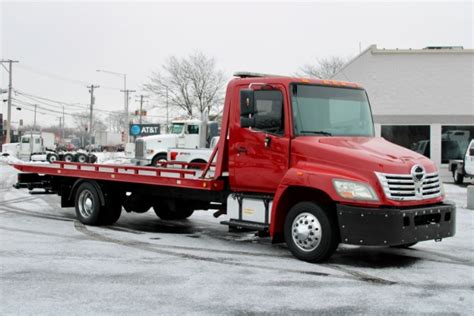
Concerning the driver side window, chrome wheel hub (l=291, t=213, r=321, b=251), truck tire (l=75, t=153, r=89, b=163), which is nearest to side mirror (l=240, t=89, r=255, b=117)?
the driver side window

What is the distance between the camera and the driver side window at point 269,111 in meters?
8.89

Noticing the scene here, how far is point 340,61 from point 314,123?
73017 millimetres

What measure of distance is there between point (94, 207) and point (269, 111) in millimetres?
4734

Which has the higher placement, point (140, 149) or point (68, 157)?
point (140, 149)

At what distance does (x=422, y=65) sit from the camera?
100ft

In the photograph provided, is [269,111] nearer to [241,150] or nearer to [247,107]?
[247,107]

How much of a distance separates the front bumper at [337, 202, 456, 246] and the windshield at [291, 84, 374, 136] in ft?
4.51

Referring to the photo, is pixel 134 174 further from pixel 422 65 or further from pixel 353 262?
pixel 422 65

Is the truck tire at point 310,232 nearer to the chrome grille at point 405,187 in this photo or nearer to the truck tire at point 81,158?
the chrome grille at point 405,187

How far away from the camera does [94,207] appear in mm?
12047

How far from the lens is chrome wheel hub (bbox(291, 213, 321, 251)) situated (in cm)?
841

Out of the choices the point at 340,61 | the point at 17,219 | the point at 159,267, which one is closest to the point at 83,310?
the point at 159,267

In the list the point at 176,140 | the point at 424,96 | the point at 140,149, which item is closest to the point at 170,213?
the point at 176,140

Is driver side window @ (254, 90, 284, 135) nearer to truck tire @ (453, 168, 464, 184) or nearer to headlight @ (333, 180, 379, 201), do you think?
headlight @ (333, 180, 379, 201)
